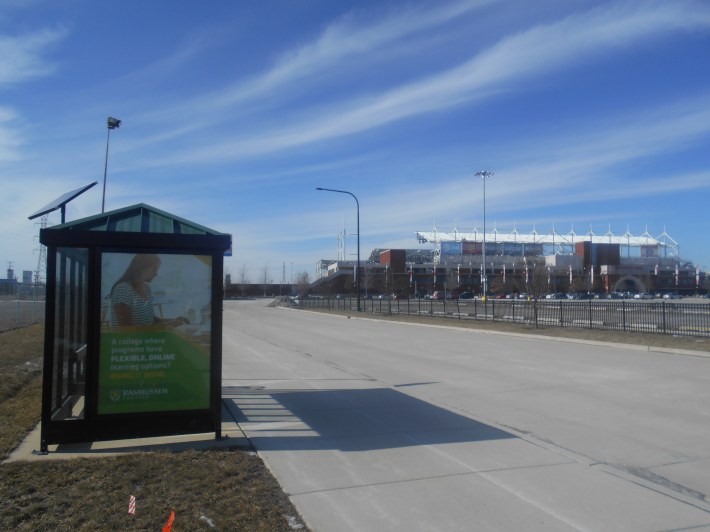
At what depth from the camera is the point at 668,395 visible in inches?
413

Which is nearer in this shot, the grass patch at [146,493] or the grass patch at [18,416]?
the grass patch at [146,493]

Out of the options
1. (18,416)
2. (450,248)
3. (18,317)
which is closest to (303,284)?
(450,248)

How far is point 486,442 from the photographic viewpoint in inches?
283

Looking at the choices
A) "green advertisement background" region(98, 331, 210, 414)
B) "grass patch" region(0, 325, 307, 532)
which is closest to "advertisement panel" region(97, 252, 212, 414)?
"green advertisement background" region(98, 331, 210, 414)

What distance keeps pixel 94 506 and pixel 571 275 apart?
111777mm

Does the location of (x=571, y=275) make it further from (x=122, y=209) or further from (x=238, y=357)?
(x=122, y=209)

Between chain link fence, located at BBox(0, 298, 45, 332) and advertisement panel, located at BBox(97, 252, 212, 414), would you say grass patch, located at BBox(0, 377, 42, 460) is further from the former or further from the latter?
chain link fence, located at BBox(0, 298, 45, 332)

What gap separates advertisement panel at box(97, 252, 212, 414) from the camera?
22.5 feet

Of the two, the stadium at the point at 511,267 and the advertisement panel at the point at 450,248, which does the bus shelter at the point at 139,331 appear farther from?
the advertisement panel at the point at 450,248

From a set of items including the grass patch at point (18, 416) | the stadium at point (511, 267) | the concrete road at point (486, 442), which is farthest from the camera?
the stadium at point (511, 267)

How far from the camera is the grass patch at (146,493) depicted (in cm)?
464

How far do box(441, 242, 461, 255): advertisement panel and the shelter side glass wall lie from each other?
12498cm

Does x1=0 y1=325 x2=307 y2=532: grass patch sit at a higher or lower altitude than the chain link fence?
lower

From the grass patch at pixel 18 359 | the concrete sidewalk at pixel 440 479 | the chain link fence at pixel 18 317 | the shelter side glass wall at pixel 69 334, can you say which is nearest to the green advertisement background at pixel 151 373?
the shelter side glass wall at pixel 69 334
